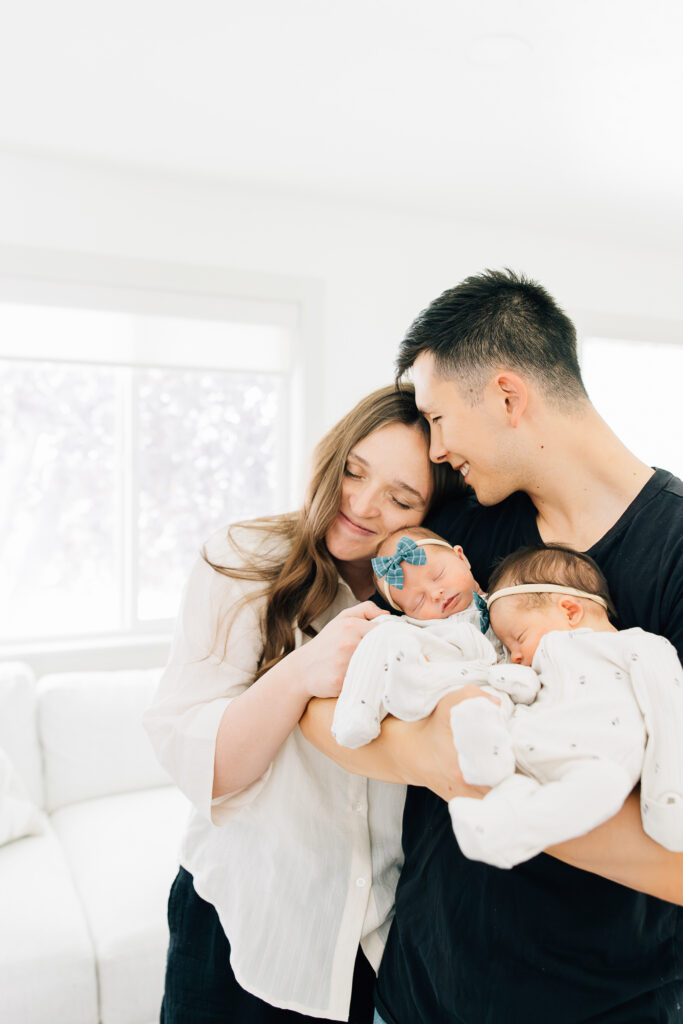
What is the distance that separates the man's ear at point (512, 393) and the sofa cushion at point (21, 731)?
2.29m

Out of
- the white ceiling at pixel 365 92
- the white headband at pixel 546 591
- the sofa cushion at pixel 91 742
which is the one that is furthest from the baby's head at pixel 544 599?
the sofa cushion at pixel 91 742

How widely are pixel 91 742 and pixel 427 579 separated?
6.75 feet

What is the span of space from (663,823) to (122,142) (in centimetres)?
309

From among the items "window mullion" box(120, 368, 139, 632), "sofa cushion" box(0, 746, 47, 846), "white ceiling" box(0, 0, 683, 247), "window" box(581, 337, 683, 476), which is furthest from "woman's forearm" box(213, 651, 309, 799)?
"window" box(581, 337, 683, 476)

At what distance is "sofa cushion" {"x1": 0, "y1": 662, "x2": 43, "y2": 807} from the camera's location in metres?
2.77

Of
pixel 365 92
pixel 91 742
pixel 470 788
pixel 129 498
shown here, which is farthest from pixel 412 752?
pixel 129 498

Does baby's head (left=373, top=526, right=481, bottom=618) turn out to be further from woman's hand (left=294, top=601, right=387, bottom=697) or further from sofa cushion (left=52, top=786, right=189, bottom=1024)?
sofa cushion (left=52, top=786, right=189, bottom=1024)

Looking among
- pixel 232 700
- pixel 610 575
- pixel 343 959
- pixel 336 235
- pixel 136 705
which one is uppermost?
pixel 336 235

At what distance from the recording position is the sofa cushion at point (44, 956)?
198 centimetres

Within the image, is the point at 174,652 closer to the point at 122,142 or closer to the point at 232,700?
the point at 232,700

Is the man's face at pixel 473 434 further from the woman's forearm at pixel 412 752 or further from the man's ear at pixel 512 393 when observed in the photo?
the woman's forearm at pixel 412 752

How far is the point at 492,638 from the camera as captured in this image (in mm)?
1231

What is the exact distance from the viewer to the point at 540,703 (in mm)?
950

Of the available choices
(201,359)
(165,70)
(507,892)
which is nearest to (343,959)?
(507,892)
